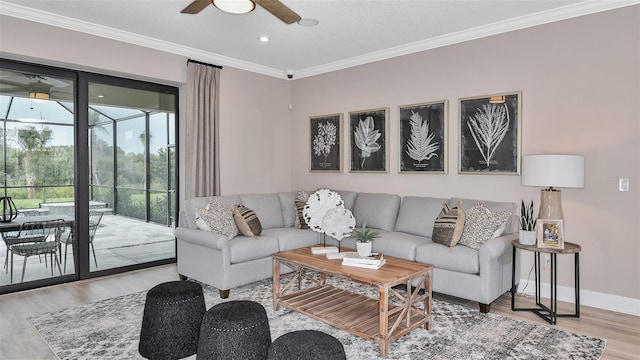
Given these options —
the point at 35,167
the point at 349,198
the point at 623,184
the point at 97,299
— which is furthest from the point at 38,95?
the point at 623,184

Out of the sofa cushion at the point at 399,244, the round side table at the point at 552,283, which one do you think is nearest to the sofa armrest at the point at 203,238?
the sofa cushion at the point at 399,244

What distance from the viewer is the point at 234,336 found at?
7.25ft

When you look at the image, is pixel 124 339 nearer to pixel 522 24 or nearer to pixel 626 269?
pixel 626 269

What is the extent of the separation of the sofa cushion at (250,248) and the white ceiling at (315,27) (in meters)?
2.29

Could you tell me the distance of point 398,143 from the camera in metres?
4.98

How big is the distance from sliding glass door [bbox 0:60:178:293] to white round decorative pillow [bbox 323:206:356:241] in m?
2.82

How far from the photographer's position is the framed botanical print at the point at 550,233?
10.7 ft

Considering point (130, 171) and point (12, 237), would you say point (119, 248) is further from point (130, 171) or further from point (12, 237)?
point (12, 237)

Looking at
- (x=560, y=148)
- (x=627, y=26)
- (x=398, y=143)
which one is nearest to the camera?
(x=627, y=26)

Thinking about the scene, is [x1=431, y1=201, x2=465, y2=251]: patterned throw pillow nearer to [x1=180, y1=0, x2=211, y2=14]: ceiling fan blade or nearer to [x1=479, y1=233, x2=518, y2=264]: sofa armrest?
[x1=479, y1=233, x2=518, y2=264]: sofa armrest

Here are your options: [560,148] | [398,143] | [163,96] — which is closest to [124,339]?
[163,96]

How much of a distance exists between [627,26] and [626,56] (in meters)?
0.26

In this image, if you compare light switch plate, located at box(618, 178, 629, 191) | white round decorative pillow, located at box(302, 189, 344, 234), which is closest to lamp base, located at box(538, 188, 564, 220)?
light switch plate, located at box(618, 178, 629, 191)

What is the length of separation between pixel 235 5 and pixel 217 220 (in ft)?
7.20
